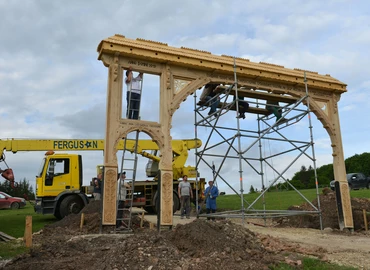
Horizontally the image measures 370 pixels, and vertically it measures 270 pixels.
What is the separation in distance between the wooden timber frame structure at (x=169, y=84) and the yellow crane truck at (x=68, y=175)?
2953mm

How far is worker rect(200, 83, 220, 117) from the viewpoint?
1191 cm

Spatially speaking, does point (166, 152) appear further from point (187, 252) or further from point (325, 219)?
point (325, 219)

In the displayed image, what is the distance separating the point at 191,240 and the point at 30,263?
2.75 metres

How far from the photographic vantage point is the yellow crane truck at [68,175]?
1438cm

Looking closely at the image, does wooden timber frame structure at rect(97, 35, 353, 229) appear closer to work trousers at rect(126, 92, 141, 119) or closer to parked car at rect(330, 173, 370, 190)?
work trousers at rect(126, 92, 141, 119)

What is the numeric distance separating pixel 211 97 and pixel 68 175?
6.97 metres

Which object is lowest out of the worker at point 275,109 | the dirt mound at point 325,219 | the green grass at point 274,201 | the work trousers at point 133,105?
the dirt mound at point 325,219

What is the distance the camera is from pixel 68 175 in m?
15.0

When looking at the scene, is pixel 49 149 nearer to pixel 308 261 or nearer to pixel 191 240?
pixel 191 240

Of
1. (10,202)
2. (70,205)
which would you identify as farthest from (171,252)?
(10,202)

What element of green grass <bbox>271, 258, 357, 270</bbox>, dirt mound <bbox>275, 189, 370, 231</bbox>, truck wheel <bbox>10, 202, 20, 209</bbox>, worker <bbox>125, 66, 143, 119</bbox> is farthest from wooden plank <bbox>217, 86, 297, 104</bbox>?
truck wheel <bbox>10, 202, 20, 209</bbox>

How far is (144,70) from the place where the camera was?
391 inches

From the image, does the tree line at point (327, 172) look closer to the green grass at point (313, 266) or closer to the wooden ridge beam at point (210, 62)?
the wooden ridge beam at point (210, 62)

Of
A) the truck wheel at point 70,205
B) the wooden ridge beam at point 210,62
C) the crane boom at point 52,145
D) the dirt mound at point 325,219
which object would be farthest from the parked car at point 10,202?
the wooden ridge beam at point 210,62
